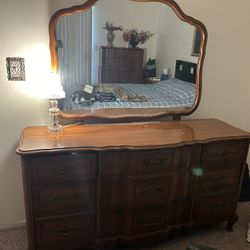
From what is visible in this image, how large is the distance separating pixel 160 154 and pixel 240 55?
1.32 m

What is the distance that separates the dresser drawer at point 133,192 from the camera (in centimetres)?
167

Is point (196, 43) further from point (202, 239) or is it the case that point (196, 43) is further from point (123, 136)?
point (202, 239)

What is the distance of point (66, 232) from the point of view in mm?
1703

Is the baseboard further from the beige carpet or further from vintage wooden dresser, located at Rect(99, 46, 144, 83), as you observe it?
vintage wooden dresser, located at Rect(99, 46, 144, 83)

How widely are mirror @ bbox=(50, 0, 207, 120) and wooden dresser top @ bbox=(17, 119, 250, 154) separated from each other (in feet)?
0.42

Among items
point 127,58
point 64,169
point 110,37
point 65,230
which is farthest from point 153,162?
point 110,37

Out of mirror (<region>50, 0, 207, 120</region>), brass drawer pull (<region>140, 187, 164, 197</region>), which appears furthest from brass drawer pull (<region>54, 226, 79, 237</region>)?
mirror (<region>50, 0, 207, 120</region>)

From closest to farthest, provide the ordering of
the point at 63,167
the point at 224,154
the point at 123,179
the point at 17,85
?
the point at 63,167 → the point at 123,179 → the point at 17,85 → the point at 224,154

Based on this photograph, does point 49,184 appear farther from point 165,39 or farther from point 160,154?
point 165,39

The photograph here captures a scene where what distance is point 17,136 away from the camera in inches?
74.6

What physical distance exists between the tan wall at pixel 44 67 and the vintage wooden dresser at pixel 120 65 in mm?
405

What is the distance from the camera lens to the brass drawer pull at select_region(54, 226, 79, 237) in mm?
1686

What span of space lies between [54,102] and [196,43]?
3.93 feet

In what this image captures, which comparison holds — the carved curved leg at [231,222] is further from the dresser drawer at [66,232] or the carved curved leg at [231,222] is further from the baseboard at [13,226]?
the baseboard at [13,226]
